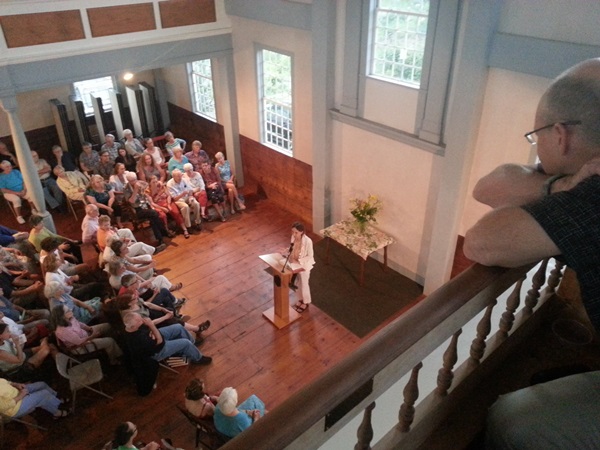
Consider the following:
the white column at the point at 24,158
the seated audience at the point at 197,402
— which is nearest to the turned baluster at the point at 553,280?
the seated audience at the point at 197,402

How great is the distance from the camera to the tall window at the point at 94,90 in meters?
10.2

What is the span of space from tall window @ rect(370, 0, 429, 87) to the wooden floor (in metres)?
3.01

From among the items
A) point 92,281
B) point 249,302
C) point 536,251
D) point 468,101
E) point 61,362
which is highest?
point 536,251

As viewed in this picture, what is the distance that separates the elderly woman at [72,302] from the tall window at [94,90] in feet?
20.8

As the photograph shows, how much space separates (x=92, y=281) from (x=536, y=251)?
593cm

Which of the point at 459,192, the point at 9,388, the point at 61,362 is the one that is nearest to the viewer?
the point at 9,388

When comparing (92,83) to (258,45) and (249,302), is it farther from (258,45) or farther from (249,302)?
(249,302)

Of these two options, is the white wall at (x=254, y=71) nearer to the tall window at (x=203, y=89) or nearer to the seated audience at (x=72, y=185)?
the tall window at (x=203, y=89)

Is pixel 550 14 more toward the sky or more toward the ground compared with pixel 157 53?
more toward the sky

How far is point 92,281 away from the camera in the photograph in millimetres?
6133

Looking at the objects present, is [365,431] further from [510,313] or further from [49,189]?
[49,189]

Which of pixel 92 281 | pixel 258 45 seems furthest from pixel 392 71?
pixel 92 281

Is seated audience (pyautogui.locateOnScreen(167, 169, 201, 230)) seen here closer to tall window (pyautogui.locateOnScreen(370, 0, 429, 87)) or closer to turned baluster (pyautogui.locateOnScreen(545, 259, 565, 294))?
tall window (pyautogui.locateOnScreen(370, 0, 429, 87))

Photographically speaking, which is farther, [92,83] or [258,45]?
[92,83]
